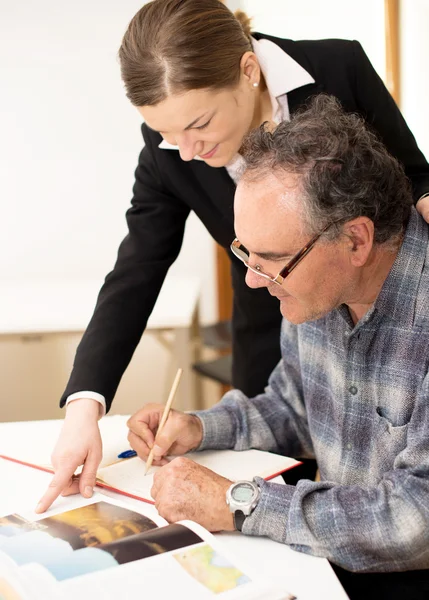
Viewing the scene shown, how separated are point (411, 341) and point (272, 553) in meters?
0.41

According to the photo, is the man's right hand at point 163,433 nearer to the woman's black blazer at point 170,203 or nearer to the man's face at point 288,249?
the woman's black blazer at point 170,203

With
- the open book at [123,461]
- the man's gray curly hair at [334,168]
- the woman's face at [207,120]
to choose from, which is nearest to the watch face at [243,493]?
the open book at [123,461]

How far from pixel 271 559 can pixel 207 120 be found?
0.79m

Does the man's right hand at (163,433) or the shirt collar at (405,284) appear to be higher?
the shirt collar at (405,284)

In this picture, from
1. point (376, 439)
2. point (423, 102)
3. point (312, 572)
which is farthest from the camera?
point (423, 102)

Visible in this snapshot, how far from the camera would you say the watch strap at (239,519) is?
1.11 m

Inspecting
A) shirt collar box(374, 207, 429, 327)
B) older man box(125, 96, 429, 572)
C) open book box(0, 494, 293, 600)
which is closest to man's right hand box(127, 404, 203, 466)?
older man box(125, 96, 429, 572)

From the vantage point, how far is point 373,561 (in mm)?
1082

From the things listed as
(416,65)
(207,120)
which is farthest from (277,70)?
(416,65)

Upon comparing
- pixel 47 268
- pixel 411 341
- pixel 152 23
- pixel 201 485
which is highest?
pixel 152 23

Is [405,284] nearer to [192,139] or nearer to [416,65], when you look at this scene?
[192,139]

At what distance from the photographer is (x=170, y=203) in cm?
179

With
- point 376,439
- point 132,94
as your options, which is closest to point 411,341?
point 376,439

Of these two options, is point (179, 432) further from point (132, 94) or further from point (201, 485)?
point (132, 94)
